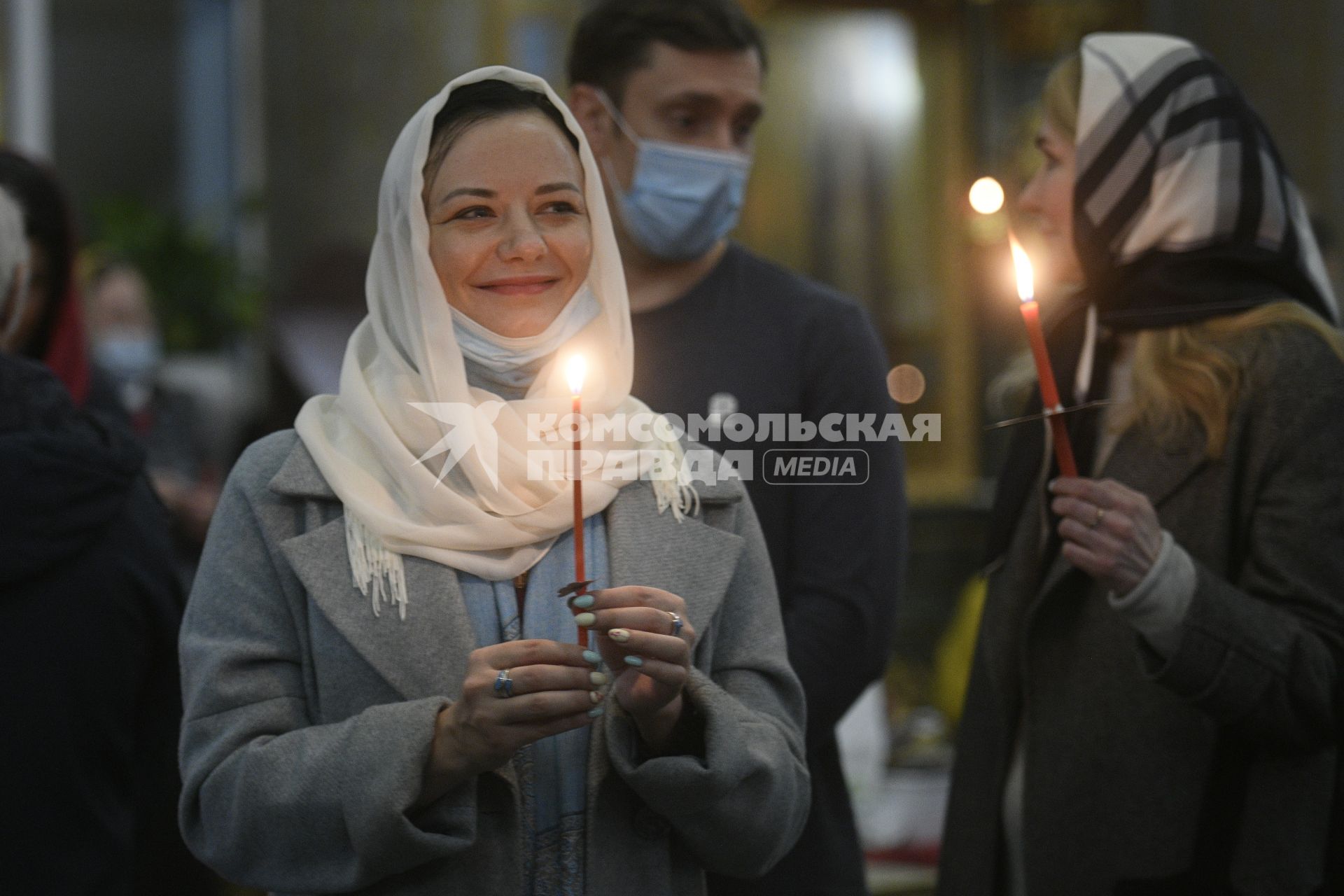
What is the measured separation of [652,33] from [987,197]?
1097 mm

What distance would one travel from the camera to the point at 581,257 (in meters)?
1.74

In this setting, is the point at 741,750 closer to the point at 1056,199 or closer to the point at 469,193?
the point at 469,193

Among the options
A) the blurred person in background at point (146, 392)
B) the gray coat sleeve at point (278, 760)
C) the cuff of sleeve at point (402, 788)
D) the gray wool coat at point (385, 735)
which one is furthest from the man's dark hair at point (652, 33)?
the blurred person in background at point (146, 392)

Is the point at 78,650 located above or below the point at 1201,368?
below

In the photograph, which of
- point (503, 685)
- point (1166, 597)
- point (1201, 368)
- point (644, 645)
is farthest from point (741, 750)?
point (1201, 368)

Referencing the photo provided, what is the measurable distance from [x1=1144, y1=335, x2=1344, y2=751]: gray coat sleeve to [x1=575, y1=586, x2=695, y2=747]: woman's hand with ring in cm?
89

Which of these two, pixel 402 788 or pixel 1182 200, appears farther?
pixel 1182 200

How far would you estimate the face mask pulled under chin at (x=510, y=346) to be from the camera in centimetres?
170

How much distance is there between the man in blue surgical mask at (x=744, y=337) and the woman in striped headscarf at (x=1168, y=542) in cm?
27

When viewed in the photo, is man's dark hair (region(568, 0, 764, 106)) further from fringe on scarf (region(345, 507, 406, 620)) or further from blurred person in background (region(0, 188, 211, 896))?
fringe on scarf (region(345, 507, 406, 620))

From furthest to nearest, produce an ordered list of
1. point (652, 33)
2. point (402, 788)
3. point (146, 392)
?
point (146, 392)
point (652, 33)
point (402, 788)

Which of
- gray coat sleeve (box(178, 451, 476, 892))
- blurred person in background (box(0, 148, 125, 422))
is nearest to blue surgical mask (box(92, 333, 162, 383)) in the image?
blurred person in background (box(0, 148, 125, 422))

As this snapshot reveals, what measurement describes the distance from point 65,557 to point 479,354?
0.87 meters

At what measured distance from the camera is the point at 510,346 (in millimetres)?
1696
